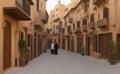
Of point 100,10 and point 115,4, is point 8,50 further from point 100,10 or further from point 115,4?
point 100,10

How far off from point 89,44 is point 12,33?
21672 mm

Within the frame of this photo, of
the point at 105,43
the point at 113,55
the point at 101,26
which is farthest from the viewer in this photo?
the point at 105,43

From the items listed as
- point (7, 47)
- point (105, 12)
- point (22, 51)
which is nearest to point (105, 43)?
point (105, 12)

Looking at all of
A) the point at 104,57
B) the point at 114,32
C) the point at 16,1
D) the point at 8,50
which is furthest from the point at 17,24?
the point at 104,57

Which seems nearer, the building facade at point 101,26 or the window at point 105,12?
the building facade at point 101,26

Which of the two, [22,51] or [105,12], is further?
[105,12]

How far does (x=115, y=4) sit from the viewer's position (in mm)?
A: 26984

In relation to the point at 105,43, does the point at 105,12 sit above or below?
above

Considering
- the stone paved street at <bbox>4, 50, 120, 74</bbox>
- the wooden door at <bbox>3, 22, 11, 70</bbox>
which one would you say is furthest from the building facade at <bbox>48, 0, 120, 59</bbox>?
the wooden door at <bbox>3, 22, 11, 70</bbox>

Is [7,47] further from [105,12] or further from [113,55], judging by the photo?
[105,12]

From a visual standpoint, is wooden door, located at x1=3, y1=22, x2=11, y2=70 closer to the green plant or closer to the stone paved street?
the stone paved street

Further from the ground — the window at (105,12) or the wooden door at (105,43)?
the window at (105,12)

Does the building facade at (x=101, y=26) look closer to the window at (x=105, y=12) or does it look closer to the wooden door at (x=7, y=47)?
the window at (x=105, y=12)

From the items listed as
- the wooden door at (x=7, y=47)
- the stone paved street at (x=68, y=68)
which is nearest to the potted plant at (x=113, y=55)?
the stone paved street at (x=68, y=68)
